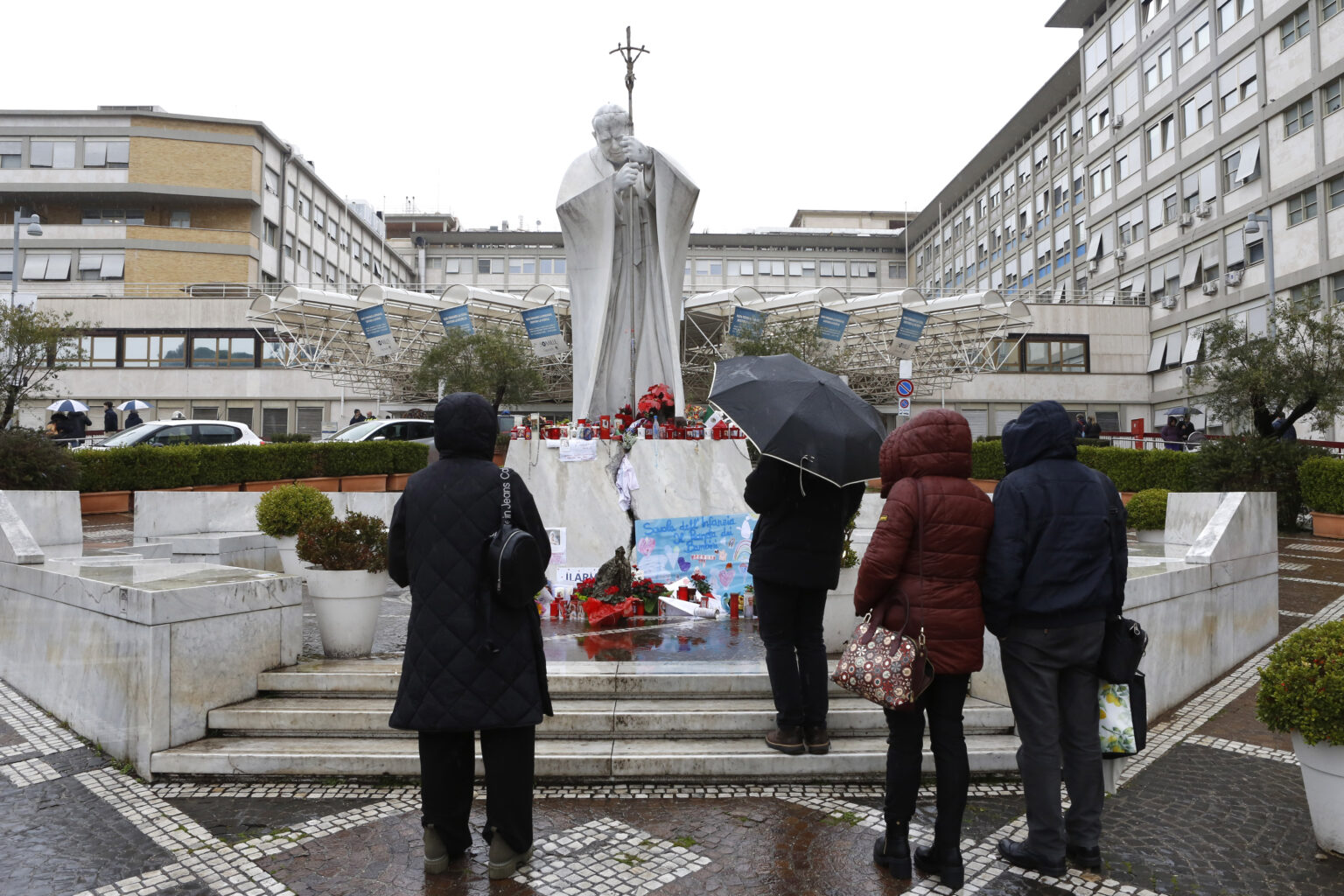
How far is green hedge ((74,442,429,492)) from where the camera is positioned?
14.6m

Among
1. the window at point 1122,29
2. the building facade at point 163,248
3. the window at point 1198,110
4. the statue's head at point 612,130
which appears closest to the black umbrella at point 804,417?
the statue's head at point 612,130

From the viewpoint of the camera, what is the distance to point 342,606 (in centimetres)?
550

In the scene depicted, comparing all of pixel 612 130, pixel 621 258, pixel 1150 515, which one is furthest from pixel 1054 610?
pixel 612 130

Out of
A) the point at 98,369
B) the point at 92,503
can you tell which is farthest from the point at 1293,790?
the point at 98,369

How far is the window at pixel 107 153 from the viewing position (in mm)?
40312

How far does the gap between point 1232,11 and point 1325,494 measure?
24.5m

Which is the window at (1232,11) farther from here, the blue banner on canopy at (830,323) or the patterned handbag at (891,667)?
the patterned handbag at (891,667)

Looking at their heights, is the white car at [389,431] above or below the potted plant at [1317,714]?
above

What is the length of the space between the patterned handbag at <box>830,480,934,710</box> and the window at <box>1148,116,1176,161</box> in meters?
37.8

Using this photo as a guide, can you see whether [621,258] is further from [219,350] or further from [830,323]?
[219,350]

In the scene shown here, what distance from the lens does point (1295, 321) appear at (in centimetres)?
1688

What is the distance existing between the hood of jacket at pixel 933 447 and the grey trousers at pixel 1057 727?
67 centimetres

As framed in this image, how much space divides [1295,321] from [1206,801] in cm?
1634

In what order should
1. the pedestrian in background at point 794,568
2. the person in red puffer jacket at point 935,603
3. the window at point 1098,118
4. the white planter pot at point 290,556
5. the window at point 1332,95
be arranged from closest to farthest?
1. the person in red puffer jacket at point 935,603
2. the pedestrian in background at point 794,568
3. the white planter pot at point 290,556
4. the window at point 1332,95
5. the window at point 1098,118
